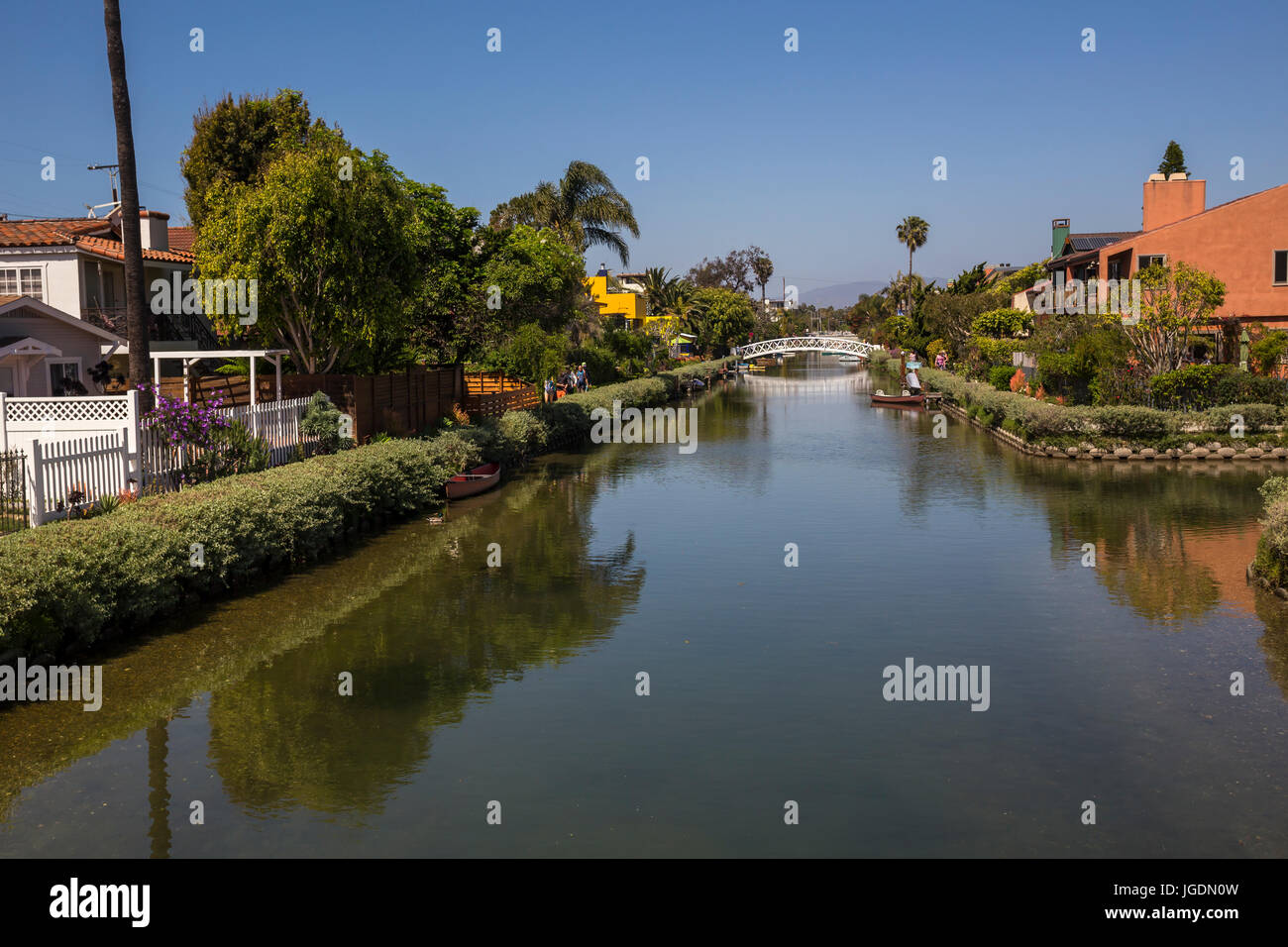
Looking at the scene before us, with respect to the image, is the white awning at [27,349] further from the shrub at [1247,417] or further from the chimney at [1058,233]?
the chimney at [1058,233]

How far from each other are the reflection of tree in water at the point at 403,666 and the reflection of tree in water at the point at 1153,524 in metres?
8.57

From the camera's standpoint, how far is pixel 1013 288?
84.8 meters

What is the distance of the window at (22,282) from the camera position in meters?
33.9

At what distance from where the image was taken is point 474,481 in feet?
94.5

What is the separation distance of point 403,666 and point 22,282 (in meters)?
27.1

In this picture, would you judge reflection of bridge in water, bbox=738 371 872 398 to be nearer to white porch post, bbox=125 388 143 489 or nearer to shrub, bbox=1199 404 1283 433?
shrub, bbox=1199 404 1283 433

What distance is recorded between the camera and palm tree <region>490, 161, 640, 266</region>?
185ft

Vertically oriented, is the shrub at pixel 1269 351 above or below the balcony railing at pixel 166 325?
below

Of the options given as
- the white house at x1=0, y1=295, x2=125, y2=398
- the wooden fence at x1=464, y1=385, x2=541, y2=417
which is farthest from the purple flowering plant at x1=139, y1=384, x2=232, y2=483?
the wooden fence at x1=464, y1=385, x2=541, y2=417

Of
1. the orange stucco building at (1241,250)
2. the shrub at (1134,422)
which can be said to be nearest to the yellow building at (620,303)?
the orange stucco building at (1241,250)

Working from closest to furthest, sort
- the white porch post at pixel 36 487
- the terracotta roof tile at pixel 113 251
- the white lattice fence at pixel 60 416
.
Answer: the white porch post at pixel 36 487 → the white lattice fence at pixel 60 416 → the terracotta roof tile at pixel 113 251

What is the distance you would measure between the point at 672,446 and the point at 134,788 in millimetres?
34459

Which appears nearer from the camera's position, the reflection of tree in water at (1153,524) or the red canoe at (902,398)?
the reflection of tree in water at (1153,524)

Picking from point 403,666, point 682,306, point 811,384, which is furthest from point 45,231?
point 682,306
